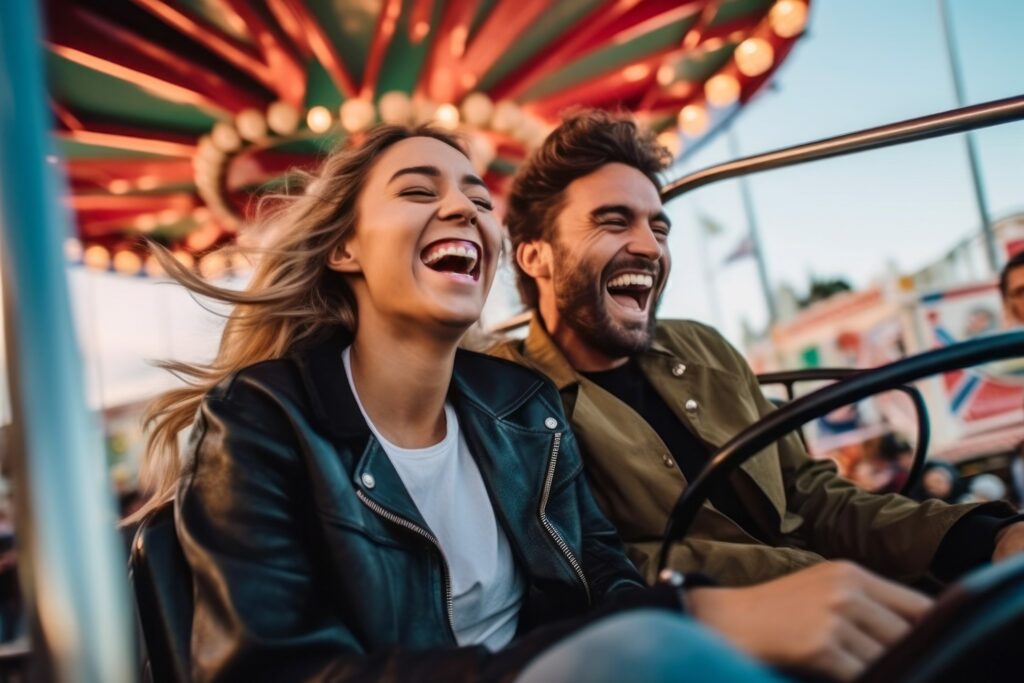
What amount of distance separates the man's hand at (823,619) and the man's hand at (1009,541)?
59 cm

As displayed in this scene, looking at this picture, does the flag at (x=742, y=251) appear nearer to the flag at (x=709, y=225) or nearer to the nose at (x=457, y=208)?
the flag at (x=709, y=225)

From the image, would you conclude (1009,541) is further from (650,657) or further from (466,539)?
(650,657)

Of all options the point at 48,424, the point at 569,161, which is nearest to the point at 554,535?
the point at 48,424

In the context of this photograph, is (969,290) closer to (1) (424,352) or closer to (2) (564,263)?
(2) (564,263)

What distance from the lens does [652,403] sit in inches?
64.0

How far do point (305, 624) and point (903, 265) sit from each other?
6.24 m

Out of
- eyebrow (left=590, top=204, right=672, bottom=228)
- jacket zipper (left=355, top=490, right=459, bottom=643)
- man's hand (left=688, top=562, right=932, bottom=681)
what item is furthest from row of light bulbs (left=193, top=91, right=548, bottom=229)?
man's hand (left=688, top=562, right=932, bottom=681)

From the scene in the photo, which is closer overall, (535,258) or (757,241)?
(535,258)

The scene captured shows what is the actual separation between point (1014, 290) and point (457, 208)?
231cm

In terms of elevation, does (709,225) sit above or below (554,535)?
above

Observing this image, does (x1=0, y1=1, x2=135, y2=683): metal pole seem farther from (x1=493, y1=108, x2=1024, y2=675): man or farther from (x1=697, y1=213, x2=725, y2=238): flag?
(x1=697, y1=213, x2=725, y2=238): flag

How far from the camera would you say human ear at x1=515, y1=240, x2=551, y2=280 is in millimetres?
1840

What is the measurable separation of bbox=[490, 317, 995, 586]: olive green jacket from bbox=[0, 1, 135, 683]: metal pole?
1002 mm

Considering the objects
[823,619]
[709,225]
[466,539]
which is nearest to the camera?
[823,619]
